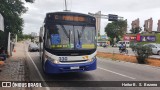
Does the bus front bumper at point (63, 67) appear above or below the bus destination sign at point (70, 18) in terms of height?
below

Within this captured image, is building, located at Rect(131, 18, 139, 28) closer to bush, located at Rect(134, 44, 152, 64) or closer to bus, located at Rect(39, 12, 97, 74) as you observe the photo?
bush, located at Rect(134, 44, 152, 64)

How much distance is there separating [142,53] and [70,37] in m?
11.5

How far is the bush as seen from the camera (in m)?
20.5

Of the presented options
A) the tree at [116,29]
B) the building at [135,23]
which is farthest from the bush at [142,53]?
the building at [135,23]

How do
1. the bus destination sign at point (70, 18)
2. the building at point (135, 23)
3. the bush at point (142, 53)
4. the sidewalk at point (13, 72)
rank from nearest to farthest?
1. the bus destination sign at point (70, 18)
2. the sidewalk at point (13, 72)
3. the bush at point (142, 53)
4. the building at point (135, 23)

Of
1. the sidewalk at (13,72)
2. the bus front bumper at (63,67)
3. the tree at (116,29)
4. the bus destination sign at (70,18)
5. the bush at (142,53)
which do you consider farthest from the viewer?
the tree at (116,29)

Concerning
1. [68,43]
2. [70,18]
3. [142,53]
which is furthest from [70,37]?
[142,53]

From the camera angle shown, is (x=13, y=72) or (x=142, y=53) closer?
(x=13, y=72)

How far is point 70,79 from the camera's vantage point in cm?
1153

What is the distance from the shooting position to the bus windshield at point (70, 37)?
35.3 ft

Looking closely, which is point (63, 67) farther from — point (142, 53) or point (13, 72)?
point (142, 53)

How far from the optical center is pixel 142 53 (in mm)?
20656

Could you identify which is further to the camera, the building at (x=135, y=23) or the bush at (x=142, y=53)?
the building at (x=135, y=23)

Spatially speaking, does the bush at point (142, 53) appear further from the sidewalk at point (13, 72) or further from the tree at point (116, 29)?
the tree at point (116, 29)
